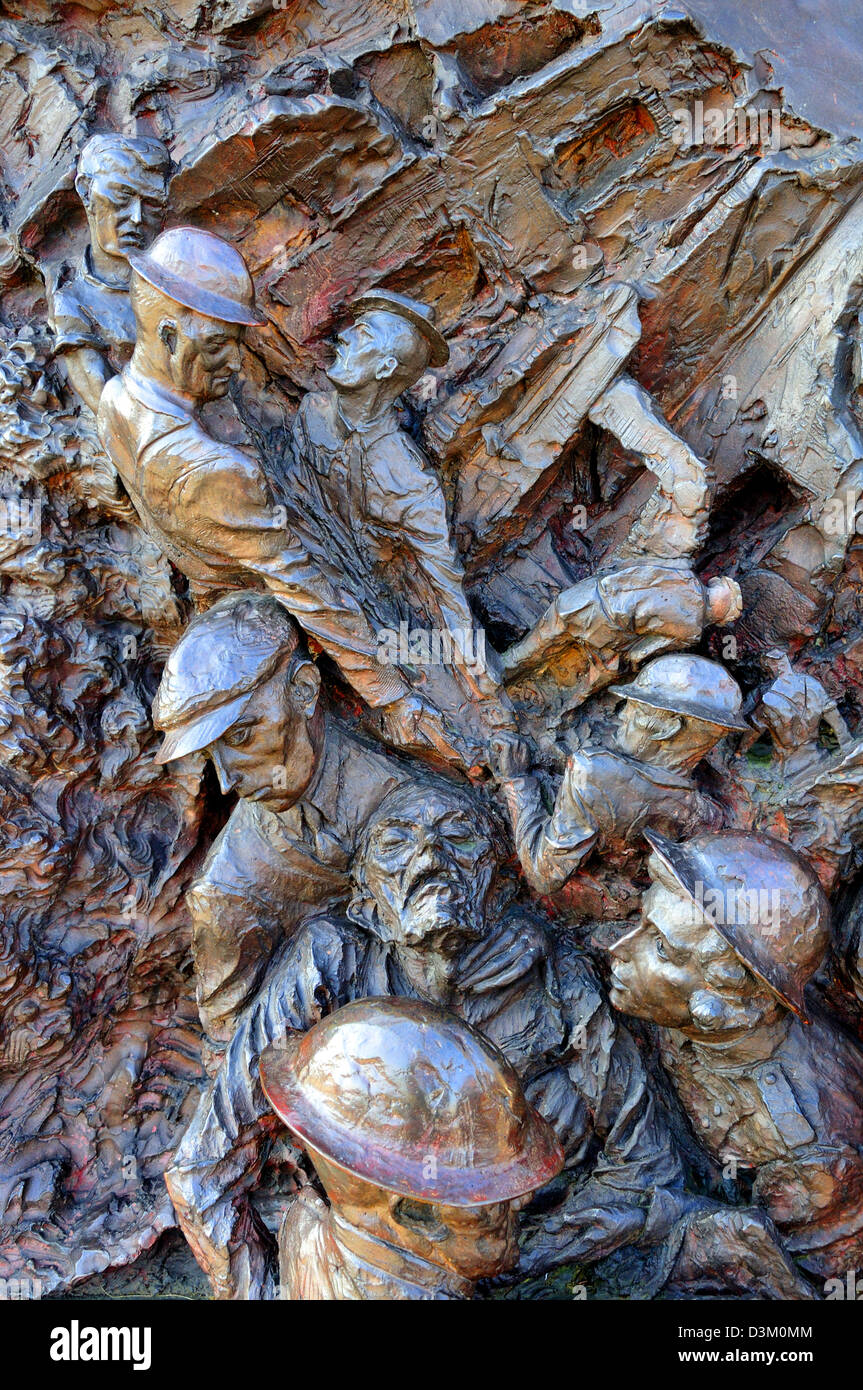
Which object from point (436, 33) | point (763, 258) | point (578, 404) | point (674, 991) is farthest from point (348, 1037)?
point (436, 33)

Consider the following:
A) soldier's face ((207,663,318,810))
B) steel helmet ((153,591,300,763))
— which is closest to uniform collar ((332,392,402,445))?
steel helmet ((153,591,300,763))

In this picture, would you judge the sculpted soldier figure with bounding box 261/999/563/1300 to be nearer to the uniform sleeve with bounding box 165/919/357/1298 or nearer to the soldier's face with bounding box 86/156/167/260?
the uniform sleeve with bounding box 165/919/357/1298

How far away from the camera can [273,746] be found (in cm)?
473

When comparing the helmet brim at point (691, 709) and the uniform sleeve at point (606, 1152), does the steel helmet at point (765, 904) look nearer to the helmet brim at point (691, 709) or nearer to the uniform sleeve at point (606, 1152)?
the helmet brim at point (691, 709)

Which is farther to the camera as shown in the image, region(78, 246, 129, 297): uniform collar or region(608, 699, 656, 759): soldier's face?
region(78, 246, 129, 297): uniform collar

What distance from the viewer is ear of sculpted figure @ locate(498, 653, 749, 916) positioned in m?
4.51

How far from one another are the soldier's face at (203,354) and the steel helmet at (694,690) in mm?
2007

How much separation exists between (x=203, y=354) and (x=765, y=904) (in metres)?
2.88

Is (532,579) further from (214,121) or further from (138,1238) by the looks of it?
(138,1238)

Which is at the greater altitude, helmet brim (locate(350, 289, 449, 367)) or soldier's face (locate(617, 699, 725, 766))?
helmet brim (locate(350, 289, 449, 367))

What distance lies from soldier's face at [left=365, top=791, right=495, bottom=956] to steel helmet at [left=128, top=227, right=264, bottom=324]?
2116 mm

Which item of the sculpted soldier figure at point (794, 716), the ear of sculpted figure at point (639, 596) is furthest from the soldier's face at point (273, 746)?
the sculpted soldier figure at point (794, 716)

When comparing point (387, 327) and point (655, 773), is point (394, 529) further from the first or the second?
point (655, 773)

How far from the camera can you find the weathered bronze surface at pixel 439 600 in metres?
4.59
